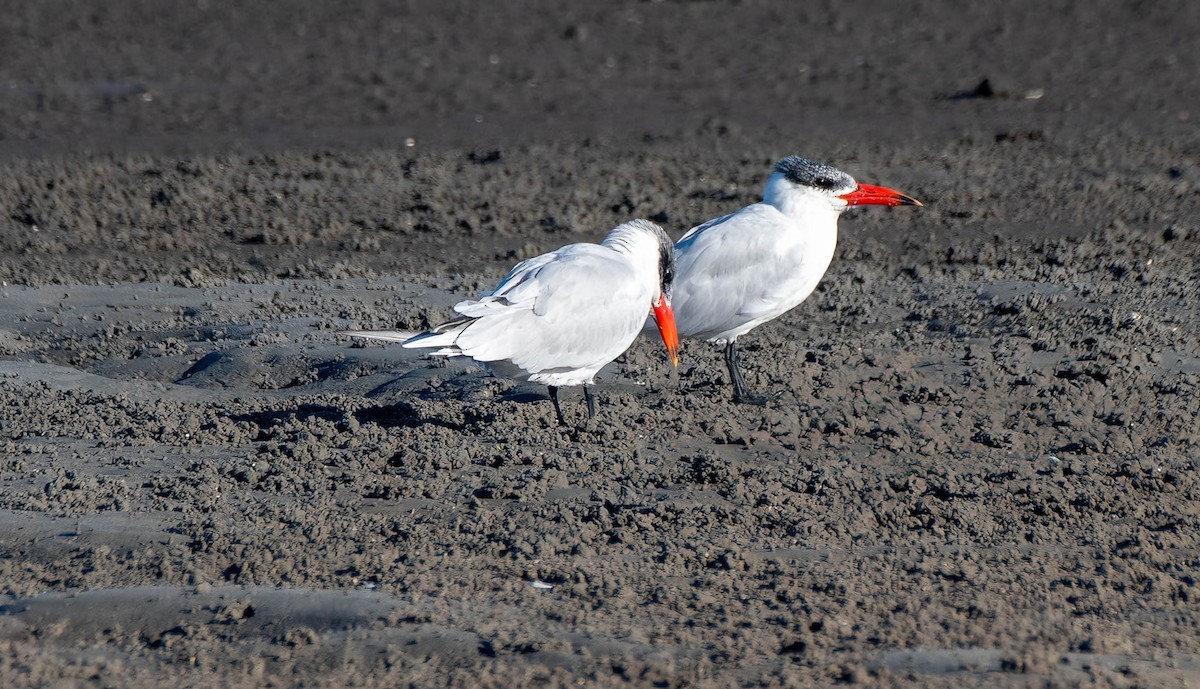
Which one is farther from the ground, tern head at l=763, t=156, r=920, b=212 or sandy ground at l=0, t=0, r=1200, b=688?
tern head at l=763, t=156, r=920, b=212

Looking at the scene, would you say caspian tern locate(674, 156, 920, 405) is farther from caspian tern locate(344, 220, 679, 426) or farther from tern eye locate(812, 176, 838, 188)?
caspian tern locate(344, 220, 679, 426)

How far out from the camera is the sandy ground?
4301 millimetres

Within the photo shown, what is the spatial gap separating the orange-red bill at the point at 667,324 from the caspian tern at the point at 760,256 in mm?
285

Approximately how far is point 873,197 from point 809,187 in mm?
393

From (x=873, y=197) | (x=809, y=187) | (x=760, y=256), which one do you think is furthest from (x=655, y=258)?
(x=873, y=197)

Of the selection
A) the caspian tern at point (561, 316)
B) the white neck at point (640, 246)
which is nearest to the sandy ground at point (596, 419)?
the caspian tern at point (561, 316)

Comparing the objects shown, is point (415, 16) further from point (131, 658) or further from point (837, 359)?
point (131, 658)

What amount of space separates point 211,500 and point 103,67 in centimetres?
1325

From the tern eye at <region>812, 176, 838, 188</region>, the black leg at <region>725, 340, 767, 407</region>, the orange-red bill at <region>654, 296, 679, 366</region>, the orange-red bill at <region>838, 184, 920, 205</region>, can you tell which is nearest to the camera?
the black leg at <region>725, 340, 767, 407</region>

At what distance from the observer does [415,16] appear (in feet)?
64.7

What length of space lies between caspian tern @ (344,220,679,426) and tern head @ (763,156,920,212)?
1.21 m

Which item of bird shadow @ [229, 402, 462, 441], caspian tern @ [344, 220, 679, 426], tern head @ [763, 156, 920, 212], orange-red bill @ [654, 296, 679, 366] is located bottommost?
bird shadow @ [229, 402, 462, 441]

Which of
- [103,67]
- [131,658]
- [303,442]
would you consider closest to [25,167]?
[103,67]

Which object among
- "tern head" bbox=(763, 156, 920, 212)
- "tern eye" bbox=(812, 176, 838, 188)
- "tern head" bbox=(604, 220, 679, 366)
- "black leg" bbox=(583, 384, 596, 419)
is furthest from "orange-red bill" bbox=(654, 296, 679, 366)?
"tern eye" bbox=(812, 176, 838, 188)
